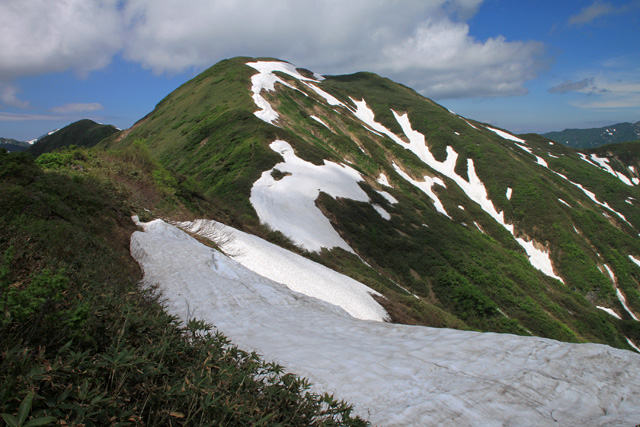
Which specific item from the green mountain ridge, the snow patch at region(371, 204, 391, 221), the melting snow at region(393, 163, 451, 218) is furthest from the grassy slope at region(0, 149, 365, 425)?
the melting snow at region(393, 163, 451, 218)

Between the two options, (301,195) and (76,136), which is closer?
(301,195)

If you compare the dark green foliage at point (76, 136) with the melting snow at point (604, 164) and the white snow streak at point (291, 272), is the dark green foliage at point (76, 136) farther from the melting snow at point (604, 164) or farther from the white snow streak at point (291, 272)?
the melting snow at point (604, 164)

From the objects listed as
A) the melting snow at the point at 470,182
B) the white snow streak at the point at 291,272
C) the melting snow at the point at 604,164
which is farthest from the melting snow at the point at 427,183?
the melting snow at the point at 604,164

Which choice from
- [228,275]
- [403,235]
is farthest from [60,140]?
[228,275]

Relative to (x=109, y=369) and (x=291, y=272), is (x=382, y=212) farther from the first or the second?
(x=109, y=369)

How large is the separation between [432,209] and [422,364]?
123ft

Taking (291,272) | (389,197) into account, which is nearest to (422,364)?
(291,272)

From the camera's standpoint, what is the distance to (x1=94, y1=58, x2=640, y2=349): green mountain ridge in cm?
2495

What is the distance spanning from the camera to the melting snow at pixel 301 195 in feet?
78.4

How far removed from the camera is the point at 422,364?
4.97 meters

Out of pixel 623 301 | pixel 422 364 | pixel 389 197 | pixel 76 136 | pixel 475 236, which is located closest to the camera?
pixel 422 364

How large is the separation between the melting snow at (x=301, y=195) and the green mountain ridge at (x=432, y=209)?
80cm

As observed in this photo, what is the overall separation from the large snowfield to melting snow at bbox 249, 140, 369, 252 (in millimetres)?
14835

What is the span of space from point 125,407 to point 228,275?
6.03 metres
